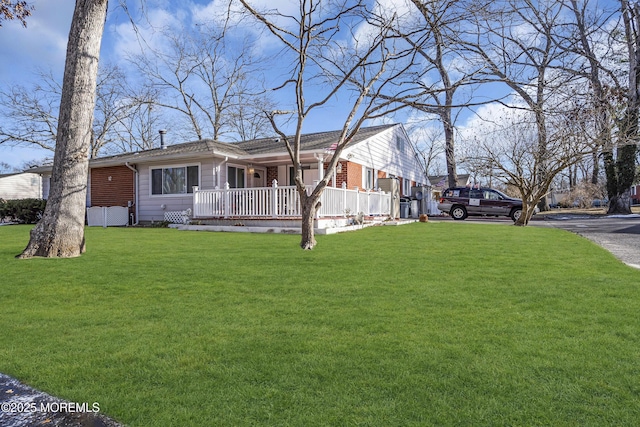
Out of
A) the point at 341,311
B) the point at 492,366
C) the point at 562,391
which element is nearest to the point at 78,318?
the point at 341,311

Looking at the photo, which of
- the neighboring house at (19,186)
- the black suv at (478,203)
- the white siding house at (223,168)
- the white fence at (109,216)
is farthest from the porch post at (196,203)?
the neighboring house at (19,186)

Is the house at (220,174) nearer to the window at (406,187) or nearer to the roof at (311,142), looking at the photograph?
the roof at (311,142)

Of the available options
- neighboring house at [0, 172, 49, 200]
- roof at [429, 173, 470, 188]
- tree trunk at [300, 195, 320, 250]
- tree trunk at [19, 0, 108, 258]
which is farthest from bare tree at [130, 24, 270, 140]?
roof at [429, 173, 470, 188]

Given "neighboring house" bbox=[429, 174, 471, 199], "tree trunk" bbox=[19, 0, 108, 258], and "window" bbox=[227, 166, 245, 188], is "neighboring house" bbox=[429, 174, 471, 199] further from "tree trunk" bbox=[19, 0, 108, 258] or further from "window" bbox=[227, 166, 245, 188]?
"tree trunk" bbox=[19, 0, 108, 258]

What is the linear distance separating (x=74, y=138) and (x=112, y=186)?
12258mm

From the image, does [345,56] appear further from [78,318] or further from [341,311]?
[78,318]

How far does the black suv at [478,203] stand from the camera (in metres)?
20.3

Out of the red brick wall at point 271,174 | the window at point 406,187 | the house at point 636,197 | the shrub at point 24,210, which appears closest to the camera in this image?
the red brick wall at point 271,174

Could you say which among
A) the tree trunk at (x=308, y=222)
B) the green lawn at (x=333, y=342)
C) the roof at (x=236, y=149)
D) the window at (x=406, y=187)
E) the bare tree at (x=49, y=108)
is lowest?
the green lawn at (x=333, y=342)

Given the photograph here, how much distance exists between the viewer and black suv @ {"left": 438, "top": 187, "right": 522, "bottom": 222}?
66.6ft

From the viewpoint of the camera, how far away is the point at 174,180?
16.9 metres

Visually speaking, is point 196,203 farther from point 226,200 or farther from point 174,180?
point 174,180

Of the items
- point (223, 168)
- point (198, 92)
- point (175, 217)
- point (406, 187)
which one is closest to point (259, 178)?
point (223, 168)

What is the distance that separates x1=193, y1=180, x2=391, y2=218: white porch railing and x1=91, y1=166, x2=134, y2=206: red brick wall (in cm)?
567
